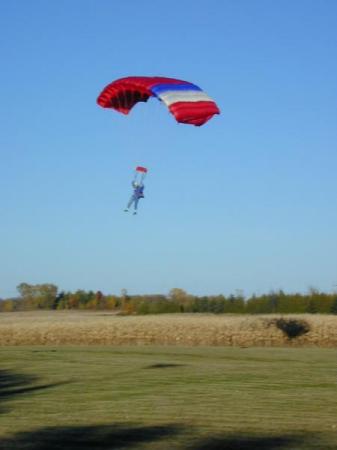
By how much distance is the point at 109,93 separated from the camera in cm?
2292

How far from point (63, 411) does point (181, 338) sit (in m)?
32.5

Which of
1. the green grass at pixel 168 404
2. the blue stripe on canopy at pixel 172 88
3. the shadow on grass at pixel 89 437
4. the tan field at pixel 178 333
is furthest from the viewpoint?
the tan field at pixel 178 333

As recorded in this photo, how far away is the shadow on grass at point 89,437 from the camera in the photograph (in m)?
13.7

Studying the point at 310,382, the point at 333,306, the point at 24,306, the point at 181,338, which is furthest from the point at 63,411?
the point at 24,306

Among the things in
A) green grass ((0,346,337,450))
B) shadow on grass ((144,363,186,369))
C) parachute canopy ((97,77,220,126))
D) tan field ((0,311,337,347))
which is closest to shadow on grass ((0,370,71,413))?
green grass ((0,346,337,450))

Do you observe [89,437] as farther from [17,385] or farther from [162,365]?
[162,365]

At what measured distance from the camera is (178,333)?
5075 cm

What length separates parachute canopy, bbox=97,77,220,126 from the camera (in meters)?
20.8

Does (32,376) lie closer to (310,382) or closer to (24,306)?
(310,382)

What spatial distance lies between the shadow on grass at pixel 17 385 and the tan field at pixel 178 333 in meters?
21.9

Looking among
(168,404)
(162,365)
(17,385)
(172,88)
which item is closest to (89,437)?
(168,404)

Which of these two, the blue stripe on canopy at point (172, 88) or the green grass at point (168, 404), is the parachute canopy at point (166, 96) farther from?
the green grass at point (168, 404)

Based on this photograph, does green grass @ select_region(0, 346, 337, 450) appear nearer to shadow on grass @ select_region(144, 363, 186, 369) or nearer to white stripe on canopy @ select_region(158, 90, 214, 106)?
shadow on grass @ select_region(144, 363, 186, 369)

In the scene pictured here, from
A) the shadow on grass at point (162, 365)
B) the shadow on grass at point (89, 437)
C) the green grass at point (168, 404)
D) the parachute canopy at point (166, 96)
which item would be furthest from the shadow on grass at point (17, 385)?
the parachute canopy at point (166, 96)
